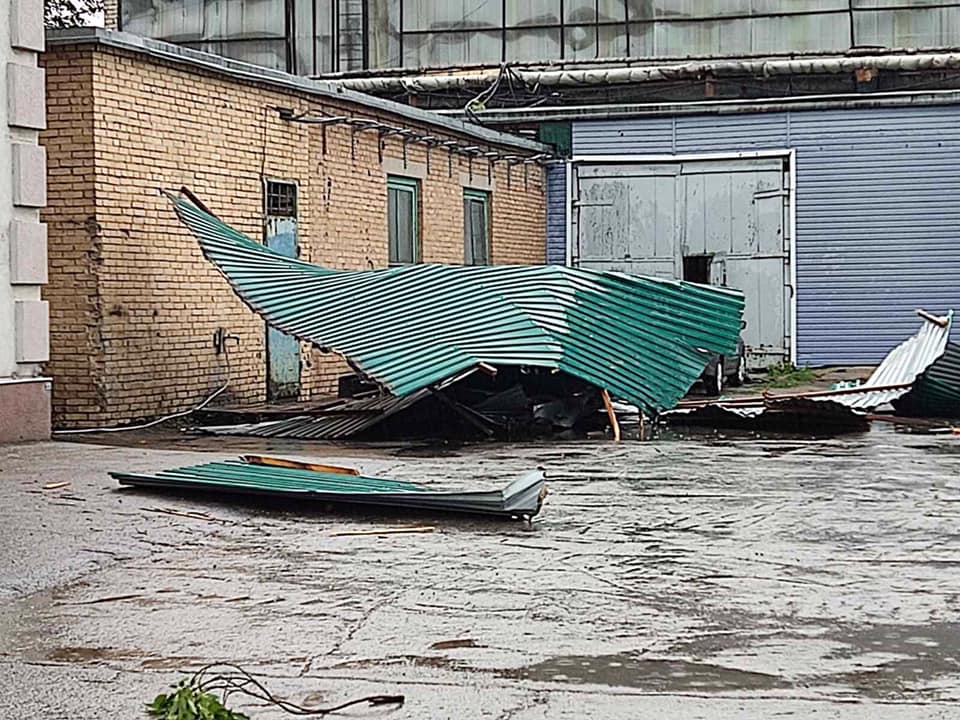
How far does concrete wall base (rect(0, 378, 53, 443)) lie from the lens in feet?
40.9

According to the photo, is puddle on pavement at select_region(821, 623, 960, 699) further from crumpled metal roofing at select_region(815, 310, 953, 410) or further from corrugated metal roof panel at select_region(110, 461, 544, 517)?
crumpled metal roofing at select_region(815, 310, 953, 410)

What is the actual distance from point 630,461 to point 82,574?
6023 mm

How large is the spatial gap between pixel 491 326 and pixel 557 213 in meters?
12.6

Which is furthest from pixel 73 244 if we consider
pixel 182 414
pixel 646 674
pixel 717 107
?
pixel 717 107

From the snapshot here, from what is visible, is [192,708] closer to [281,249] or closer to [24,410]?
[24,410]

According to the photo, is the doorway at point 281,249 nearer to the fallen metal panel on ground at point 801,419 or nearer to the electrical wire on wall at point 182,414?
the electrical wire on wall at point 182,414

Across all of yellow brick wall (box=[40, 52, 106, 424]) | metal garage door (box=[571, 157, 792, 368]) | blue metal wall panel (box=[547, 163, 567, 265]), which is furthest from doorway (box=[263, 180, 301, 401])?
metal garage door (box=[571, 157, 792, 368])

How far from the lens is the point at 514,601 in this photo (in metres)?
6.74

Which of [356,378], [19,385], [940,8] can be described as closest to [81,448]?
[19,385]

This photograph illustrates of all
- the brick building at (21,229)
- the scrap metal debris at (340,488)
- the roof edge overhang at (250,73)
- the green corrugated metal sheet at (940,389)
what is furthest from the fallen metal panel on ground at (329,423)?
the green corrugated metal sheet at (940,389)

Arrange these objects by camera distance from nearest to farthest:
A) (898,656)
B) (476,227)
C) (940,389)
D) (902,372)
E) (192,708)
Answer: (192,708) < (898,656) < (940,389) < (902,372) < (476,227)

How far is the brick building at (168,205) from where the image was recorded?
49.1 ft

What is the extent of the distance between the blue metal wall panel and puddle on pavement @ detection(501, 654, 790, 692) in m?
20.7

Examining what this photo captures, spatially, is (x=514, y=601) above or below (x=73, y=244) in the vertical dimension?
below
